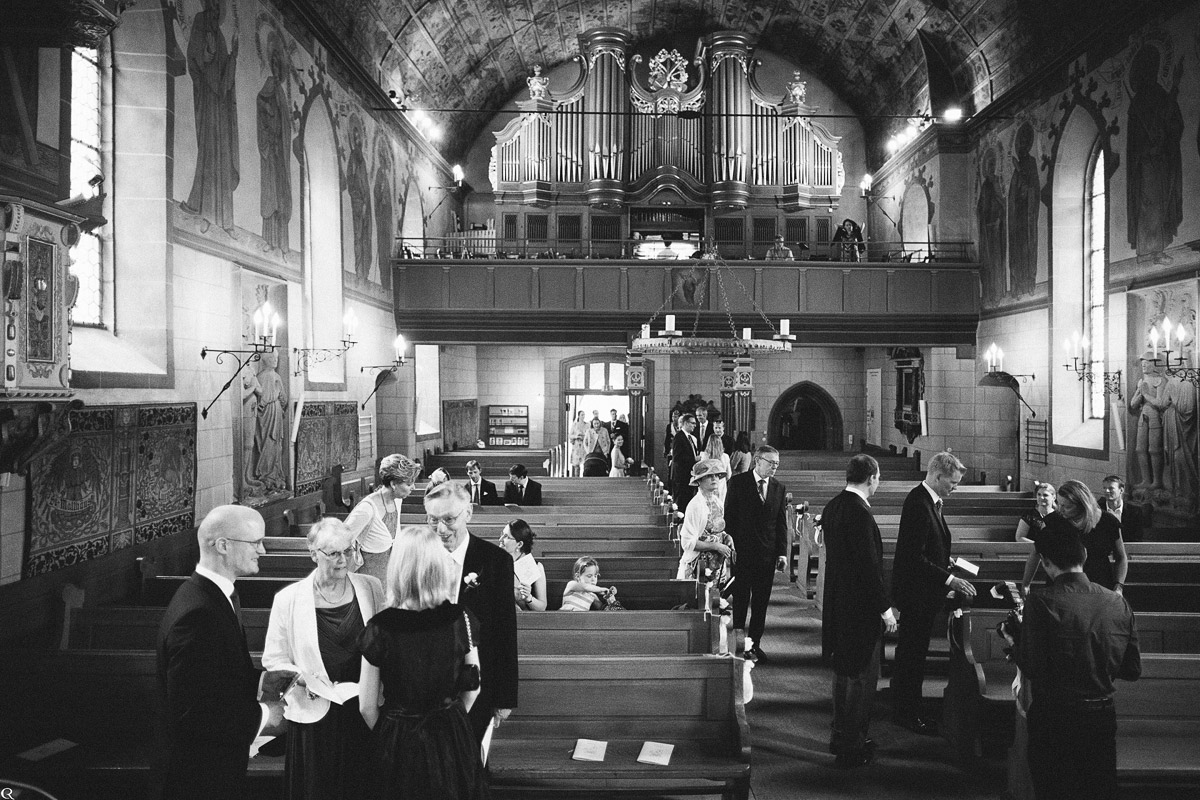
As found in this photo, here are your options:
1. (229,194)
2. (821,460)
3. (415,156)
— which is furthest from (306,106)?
(821,460)

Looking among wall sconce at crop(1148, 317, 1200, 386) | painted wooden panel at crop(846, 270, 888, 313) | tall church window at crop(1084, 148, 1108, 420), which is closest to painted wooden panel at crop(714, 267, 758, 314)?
painted wooden panel at crop(846, 270, 888, 313)

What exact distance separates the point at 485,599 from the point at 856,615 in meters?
2.38

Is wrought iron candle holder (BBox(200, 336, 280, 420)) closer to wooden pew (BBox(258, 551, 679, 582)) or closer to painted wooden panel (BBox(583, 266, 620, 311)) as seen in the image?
wooden pew (BBox(258, 551, 679, 582))

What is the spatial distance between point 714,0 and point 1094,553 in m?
15.8

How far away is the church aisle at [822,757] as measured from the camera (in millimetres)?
4586

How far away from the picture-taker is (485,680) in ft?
11.3

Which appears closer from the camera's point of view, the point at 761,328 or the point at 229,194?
the point at 229,194

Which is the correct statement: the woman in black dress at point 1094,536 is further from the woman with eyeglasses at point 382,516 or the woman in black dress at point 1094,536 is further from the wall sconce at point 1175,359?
the wall sconce at point 1175,359

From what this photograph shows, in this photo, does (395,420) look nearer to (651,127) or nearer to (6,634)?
(651,127)

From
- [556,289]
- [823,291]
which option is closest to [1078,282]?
[823,291]

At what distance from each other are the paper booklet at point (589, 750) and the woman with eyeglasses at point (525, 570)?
1.09 metres

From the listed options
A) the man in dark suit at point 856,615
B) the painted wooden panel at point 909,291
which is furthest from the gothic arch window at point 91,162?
the painted wooden panel at point 909,291

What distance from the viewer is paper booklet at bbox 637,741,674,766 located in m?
4.05

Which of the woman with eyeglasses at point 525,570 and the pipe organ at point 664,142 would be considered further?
the pipe organ at point 664,142
